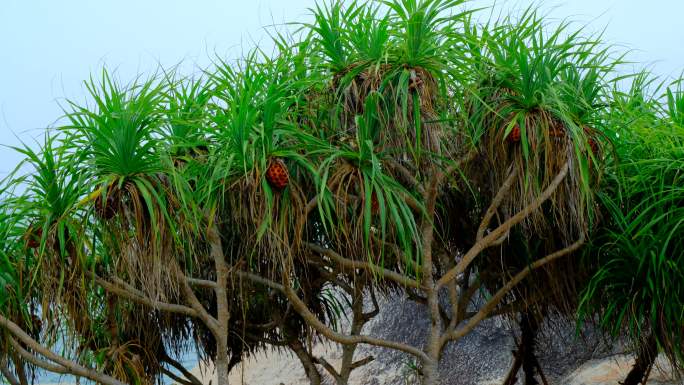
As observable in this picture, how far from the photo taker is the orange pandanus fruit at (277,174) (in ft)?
14.9

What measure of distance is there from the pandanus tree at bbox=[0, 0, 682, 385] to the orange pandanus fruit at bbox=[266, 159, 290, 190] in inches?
0.4

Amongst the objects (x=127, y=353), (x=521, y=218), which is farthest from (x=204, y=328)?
(x=521, y=218)

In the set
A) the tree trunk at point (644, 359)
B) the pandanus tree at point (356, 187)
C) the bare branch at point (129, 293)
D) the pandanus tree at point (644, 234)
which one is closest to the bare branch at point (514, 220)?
the pandanus tree at point (356, 187)

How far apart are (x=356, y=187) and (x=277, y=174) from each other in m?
0.44

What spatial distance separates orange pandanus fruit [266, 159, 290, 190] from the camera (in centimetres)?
454

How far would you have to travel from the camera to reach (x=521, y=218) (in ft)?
16.7

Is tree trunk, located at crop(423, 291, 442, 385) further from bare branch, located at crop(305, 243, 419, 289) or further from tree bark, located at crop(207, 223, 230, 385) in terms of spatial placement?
tree bark, located at crop(207, 223, 230, 385)

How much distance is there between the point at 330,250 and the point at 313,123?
70 cm

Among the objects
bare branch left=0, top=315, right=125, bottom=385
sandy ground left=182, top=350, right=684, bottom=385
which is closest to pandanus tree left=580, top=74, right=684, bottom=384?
sandy ground left=182, top=350, right=684, bottom=385

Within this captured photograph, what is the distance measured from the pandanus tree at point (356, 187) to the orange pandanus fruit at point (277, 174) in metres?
0.01

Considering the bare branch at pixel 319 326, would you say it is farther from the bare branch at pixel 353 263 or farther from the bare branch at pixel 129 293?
the bare branch at pixel 129 293

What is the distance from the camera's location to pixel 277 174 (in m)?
4.54

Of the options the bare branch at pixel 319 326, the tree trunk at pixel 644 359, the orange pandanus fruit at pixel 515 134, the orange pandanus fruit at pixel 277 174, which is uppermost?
the orange pandanus fruit at pixel 515 134

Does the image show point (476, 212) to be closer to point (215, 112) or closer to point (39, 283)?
point (215, 112)
